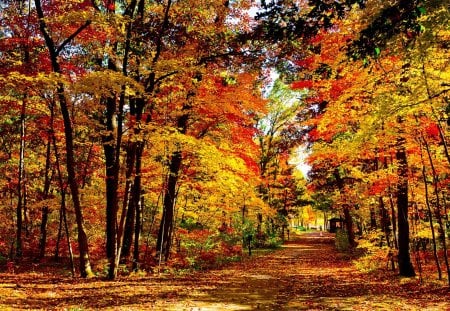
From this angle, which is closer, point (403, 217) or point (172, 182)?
point (403, 217)

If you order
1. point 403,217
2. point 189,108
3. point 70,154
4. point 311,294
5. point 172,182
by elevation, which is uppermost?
point 189,108

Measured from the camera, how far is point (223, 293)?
36.4ft

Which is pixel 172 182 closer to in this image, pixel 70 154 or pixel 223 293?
pixel 70 154

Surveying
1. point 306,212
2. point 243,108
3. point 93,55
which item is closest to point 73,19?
point 93,55

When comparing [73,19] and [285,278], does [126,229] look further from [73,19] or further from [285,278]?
[73,19]

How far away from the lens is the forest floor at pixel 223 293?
9.15 m

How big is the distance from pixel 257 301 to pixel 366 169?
13.6 m

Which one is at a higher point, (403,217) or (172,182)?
(172,182)

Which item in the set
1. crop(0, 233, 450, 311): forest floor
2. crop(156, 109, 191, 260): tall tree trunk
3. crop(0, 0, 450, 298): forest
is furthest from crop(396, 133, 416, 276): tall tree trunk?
crop(156, 109, 191, 260): tall tree trunk

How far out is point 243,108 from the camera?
1686 centimetres

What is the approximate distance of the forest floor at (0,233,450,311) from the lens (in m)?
9.15

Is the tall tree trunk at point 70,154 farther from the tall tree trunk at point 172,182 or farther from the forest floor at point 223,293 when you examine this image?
the tall tree trunk at point 172,182

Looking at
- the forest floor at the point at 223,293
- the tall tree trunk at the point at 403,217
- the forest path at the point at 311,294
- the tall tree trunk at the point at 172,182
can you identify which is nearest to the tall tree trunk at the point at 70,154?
the forest floor at the point at 223,293

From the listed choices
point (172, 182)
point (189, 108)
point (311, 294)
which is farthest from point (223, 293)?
point (189, 108)
